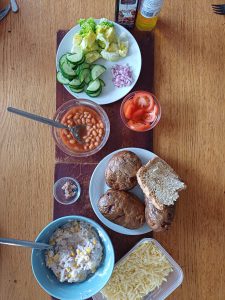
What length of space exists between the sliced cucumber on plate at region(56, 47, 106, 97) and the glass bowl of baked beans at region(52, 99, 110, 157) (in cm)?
7

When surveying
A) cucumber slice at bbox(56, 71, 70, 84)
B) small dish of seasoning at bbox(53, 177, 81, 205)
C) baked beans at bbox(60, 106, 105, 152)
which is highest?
cucumber slice at bbox(56, 71, 70, 84)

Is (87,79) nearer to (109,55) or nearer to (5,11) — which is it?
(109,55)

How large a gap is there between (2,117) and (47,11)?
0.58m

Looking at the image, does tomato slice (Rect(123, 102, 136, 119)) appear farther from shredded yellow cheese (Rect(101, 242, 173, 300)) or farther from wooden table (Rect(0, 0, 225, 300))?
shredded yellow cheese (Rect(101, 242, 173, 300))

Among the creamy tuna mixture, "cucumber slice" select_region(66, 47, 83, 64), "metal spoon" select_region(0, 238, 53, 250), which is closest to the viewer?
"metal spoon" select_region(0, 238, 53, 250)

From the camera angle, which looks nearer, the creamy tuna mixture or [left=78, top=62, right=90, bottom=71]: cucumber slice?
the creamy tuna mixture

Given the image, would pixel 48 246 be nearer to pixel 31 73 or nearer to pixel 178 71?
pixel 31 73

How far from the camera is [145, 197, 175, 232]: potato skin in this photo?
5.03 ft

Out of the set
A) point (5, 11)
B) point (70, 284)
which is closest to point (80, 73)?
point (5, 11)

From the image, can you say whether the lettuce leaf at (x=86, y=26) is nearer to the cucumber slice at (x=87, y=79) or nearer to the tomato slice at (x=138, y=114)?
the cucumber slice at (x=87, y=79)

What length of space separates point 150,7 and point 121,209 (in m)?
0.92

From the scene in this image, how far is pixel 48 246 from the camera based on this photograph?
1.50m

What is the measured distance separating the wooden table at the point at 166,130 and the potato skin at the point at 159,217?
126 mm

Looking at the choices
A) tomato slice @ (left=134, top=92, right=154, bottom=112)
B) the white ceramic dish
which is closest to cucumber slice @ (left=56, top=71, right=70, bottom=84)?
tomato slice @ (left=134, top=92, right=154, bottom=112)
